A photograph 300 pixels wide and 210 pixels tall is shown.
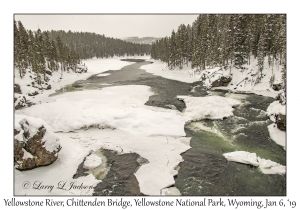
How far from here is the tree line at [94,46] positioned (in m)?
121

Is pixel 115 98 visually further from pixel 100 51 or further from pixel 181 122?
pixel 100 51

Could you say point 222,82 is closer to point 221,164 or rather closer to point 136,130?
A: point 136,130

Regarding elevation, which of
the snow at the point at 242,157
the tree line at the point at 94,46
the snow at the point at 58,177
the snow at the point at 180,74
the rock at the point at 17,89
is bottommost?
the snow at the point at 58,177

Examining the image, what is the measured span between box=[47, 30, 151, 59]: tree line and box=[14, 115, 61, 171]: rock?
4360 inches

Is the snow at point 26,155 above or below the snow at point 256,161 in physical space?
above

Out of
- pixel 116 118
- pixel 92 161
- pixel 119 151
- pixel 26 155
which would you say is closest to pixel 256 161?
pixel 119 151

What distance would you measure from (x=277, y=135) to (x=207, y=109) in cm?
678

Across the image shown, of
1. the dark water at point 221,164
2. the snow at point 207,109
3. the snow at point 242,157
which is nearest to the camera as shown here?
the dark water at point 221,164

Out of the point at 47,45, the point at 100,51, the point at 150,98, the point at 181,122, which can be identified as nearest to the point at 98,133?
the point at 181,122

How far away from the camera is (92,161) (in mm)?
11227

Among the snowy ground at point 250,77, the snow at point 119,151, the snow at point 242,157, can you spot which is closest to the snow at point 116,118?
the snow at point 119,151

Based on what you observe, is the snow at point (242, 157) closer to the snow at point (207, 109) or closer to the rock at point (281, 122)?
the rock at point (281, 122)

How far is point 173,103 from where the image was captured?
23.5 m

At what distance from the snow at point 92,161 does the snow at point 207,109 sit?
32.0 ft
